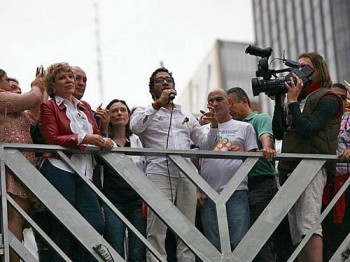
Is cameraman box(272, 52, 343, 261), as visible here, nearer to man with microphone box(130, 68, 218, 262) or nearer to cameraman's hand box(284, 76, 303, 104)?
cameraman's hand box(284, 76, 303, 104)

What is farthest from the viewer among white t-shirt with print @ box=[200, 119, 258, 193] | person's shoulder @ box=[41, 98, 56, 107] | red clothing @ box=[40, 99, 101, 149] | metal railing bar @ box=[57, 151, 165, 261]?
white t-shirt with print @ box=[200, 119, 258, 193]

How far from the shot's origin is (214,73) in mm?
67000

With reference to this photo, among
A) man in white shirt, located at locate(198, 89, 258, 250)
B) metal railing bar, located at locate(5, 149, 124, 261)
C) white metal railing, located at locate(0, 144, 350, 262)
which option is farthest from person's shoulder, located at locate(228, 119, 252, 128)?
metal railing bar, located at locate(5, 149, 124, 261)

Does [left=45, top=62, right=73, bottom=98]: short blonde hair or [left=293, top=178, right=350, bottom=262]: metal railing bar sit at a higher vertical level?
[left=45, top=62, right=73, bottom=98]: short blonde hair

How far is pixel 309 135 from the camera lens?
6.27 meters

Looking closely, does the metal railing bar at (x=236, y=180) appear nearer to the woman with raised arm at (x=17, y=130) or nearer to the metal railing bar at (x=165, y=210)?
the metal railing bar at (x=165, y=210)

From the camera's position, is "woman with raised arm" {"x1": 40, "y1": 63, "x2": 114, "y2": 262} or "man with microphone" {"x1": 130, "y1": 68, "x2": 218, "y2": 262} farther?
"man with microphone" {"x1": 130, "y1": 68, "x2": 218, "y2": 262}

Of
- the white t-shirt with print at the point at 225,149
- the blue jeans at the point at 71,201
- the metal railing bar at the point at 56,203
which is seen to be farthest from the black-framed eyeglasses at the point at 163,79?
the metal railing bar at the point at 56,203

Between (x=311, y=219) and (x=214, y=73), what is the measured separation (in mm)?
61058

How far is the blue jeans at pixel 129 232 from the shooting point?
6.38 m

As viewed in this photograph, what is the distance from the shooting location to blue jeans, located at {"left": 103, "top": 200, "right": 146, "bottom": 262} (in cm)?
638

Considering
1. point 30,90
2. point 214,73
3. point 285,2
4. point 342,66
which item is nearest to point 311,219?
point 30,90

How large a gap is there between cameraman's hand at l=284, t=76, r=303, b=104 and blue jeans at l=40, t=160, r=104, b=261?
1.59 meters

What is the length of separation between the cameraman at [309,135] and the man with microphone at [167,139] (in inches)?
25.9
